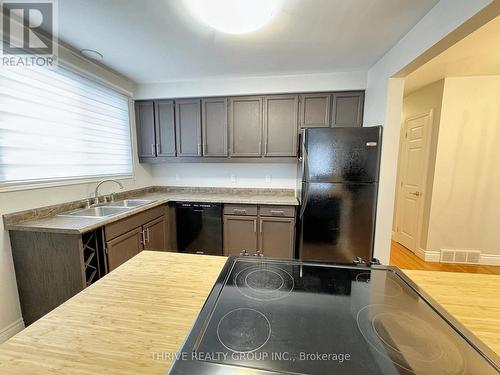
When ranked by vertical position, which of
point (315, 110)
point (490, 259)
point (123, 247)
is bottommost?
point (490, 259)

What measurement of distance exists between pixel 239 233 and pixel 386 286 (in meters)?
2.06

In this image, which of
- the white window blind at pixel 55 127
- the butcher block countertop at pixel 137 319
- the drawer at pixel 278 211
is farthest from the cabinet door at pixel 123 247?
the drawer at pixel 278 211

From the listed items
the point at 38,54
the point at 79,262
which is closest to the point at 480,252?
the point at 79,262

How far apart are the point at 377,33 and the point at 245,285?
7.34ft

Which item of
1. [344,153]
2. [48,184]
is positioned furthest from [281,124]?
A: [48,184]

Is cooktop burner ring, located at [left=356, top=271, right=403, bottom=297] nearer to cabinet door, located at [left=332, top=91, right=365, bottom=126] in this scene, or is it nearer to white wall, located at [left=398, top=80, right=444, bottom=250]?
cabinet door, located at [left=332, top=91, right=365, bottom=126]

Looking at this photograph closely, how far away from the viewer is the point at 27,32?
1720mm

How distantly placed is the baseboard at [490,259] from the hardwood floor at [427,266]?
2.4 inches

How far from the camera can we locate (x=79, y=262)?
1629mm

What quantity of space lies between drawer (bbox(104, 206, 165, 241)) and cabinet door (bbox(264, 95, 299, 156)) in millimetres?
1572

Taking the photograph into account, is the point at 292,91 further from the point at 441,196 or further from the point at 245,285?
the point at 245,285

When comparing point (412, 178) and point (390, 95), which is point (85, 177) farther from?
point (412, 178)

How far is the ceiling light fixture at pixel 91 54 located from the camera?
2.10 m

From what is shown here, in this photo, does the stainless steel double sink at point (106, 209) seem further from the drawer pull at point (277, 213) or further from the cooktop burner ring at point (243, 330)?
the cooktop burner ring at point (243, 330)
